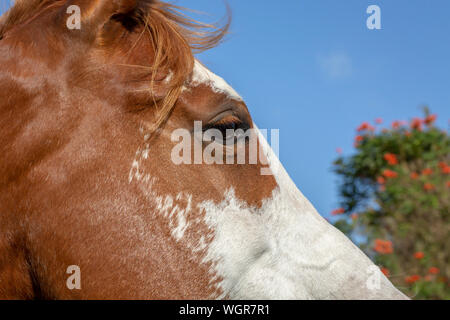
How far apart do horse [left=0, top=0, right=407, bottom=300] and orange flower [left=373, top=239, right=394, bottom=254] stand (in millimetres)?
2956

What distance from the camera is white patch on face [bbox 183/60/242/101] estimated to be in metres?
1.89

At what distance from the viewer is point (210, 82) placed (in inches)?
75.1

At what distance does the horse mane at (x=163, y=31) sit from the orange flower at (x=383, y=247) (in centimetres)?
332

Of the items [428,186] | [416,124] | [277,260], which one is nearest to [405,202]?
[428,186]

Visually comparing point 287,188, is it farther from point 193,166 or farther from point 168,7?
point 168,7

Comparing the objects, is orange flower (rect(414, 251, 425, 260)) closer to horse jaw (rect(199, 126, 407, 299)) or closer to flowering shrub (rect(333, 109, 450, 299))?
flowering shrub (rect(333, 109, 450, 299))

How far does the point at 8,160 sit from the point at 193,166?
0.67 metres

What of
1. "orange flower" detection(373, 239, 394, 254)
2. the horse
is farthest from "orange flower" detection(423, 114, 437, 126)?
the horse

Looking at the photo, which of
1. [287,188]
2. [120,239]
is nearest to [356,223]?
[287,188]

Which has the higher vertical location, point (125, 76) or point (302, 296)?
point (125, 76)

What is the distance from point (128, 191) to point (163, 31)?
0.69 meters

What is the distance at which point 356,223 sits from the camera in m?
5.43

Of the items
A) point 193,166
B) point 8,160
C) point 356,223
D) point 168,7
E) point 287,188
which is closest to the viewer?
point 8,160

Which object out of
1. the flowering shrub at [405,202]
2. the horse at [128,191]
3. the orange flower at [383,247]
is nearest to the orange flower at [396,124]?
the flowering shrub at [405,202]
